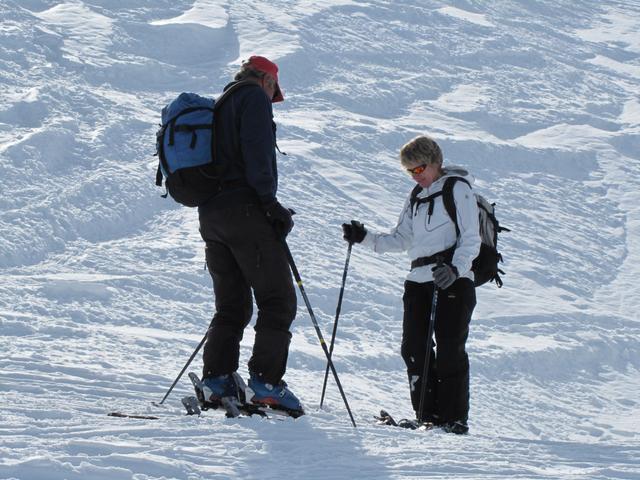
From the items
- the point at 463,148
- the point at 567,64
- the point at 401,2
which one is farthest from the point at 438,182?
the point at 401,2

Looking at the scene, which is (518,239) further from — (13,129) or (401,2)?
(401,2)

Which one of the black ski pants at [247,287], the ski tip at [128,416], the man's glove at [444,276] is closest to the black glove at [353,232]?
the man's glove at [444,276]

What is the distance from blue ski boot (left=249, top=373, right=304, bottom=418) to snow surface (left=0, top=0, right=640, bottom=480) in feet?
0.36

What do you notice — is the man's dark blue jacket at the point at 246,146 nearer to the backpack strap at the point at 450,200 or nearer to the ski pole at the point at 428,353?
the backpack strap at the point at 450,200

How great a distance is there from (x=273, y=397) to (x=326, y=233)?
679 centimetres

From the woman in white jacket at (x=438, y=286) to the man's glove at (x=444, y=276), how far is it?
0.20 feet

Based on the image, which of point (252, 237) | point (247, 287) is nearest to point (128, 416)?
point (247, 287)

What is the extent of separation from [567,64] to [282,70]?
7.35 meters

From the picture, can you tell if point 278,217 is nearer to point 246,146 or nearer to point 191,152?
point 246,146

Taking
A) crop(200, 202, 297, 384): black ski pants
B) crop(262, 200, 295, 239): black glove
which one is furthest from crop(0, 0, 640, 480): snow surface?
crop(262, 200, 295, 239): black glove

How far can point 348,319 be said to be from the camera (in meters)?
9.60

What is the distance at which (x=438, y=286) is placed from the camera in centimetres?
530

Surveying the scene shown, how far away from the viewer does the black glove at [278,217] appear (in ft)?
15.4

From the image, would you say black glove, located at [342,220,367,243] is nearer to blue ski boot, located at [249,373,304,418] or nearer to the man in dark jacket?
the man in dark jacket
